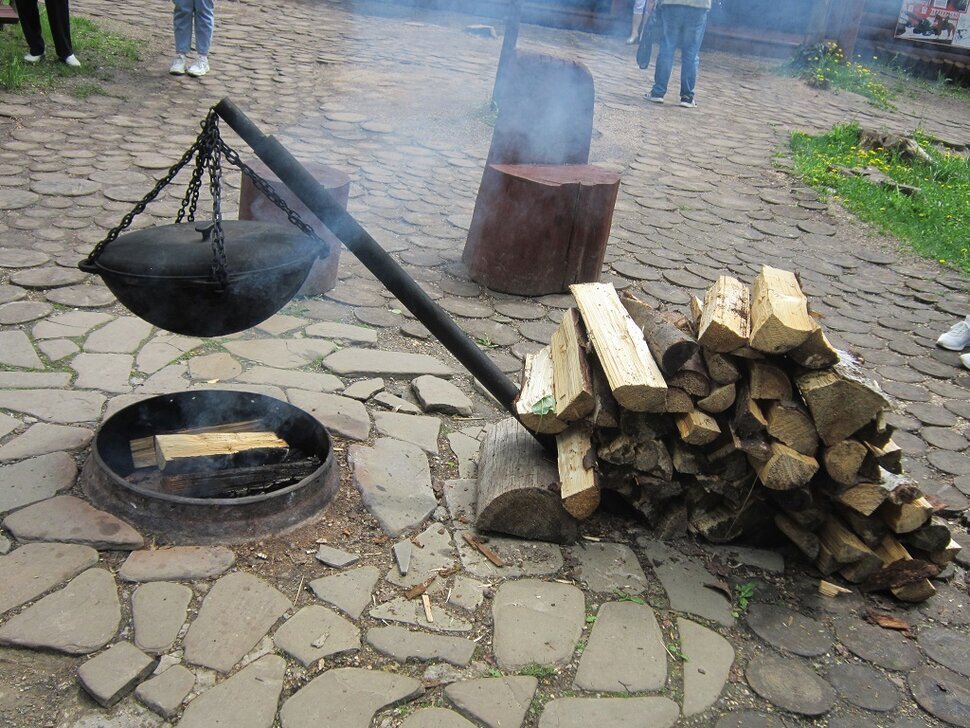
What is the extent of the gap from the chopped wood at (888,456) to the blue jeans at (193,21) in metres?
8.80

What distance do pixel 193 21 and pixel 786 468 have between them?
9.26 metres

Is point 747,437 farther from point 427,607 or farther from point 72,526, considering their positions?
point 72,526

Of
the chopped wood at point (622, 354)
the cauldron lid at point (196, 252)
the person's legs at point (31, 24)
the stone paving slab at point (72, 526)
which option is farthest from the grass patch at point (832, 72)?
the stone paving slab at point (72, 526)

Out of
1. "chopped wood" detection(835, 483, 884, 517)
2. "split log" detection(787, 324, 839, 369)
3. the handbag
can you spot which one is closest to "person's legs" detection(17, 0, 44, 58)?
"split log" detection(787, 324, 839, 369)

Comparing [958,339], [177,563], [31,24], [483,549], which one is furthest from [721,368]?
[31,24]

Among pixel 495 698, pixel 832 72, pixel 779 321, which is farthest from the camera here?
pixel 832 72

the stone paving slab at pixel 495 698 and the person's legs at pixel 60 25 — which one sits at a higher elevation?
the person's legs at pixel 60 25

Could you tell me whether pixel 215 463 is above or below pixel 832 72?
below

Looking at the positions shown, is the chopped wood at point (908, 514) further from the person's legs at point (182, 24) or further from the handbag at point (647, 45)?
the handbag at point (647, 45)

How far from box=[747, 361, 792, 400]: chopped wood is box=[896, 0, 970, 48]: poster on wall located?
17971mm

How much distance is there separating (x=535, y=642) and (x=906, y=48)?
A: 63.6 feet

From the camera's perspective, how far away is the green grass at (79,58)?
8.80m

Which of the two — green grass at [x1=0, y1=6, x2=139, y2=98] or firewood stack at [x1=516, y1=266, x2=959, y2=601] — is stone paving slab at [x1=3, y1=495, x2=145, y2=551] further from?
green grass at [x1=0, y1=6, x2=139, y2=98]

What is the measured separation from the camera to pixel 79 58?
32.6 ft
